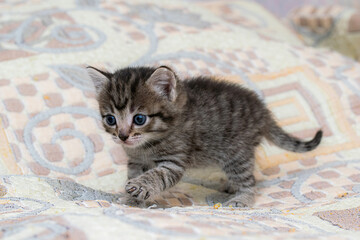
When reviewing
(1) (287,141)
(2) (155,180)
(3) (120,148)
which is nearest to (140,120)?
(2) (155,180)

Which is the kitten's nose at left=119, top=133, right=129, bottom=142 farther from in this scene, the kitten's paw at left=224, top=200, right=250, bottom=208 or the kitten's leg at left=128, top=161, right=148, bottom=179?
the kitten's paw at left=224, top=200, right=250, bottom=208

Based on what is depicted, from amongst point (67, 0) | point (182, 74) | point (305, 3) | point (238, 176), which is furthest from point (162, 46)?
point (305, 3)

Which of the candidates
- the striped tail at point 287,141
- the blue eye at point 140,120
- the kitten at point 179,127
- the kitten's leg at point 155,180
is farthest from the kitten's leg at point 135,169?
the striped tail at point 287,141

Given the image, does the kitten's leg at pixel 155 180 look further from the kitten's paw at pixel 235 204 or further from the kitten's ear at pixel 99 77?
the kitten's ear at pixel 99 77

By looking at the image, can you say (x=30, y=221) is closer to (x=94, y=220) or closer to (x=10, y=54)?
(x=94, y=220)

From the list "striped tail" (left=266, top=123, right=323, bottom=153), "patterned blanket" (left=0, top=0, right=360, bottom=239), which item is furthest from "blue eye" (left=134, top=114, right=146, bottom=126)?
"striped tail" (left=266, top=123, right=323, bottom=153)

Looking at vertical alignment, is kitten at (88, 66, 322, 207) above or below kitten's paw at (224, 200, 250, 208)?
above
